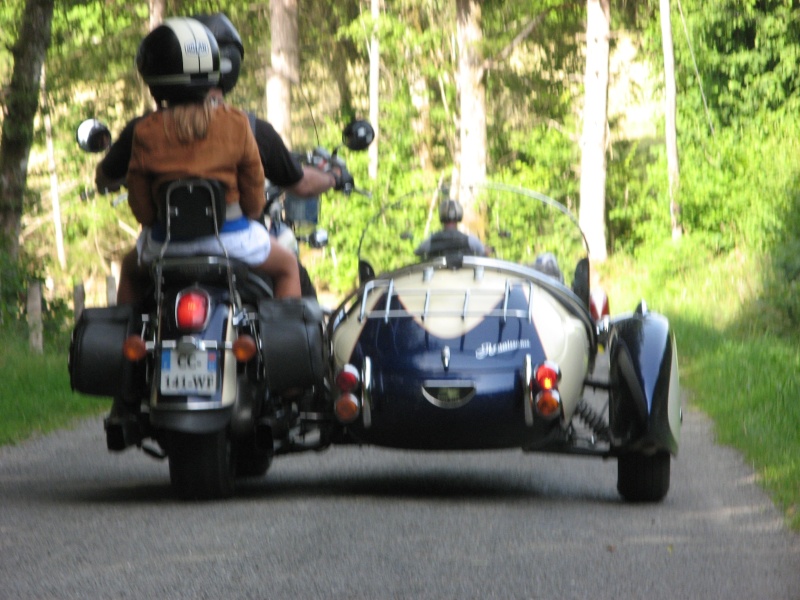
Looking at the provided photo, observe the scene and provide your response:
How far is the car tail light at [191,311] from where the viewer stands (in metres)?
7.09

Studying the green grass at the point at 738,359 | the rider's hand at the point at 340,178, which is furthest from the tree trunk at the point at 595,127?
the rider's hand at the point at 340,178

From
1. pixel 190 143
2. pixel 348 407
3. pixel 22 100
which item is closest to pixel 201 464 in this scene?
pixel 348 407

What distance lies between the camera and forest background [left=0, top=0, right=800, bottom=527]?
20.5m

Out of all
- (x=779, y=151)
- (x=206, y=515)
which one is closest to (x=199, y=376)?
(x=206, y=515)

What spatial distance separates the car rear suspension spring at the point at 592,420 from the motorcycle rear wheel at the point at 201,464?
5.48 ft

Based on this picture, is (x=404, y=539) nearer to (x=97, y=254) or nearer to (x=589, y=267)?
(x=589, y=267)

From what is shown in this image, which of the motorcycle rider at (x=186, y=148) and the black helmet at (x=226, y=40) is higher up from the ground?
the black helmet at (x=226, y=40)

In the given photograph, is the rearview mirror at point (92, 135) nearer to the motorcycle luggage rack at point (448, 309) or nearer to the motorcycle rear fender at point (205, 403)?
the motorcycle rear fender at point (205, 403)

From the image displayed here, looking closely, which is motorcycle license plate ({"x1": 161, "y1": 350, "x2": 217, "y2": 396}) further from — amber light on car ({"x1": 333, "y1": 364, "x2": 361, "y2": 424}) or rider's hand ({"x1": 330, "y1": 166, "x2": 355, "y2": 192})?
rider's hand ({"x1": 330, "y1": 166, "x2": 355, "y2": 192})

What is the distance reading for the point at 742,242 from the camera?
1182 inches

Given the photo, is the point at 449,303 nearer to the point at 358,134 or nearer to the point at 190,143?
the point at 358,134

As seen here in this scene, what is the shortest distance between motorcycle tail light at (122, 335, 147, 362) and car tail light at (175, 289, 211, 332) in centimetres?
24

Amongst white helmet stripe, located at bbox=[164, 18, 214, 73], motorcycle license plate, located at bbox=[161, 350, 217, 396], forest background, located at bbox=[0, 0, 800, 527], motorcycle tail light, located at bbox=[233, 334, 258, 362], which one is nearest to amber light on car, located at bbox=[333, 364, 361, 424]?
motorcycle tail light, located at bbox=[233, 334, 258, 362]

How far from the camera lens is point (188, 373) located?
7055 mm
